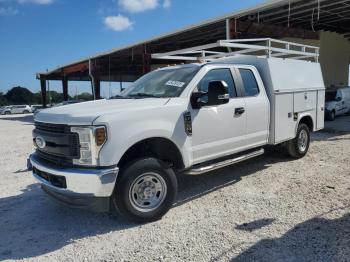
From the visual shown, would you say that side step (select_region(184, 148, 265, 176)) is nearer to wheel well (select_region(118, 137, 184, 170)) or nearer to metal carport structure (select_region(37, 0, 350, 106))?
wheel well (select_region(118, 137, 184, 170))

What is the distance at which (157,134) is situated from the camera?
4.35 m

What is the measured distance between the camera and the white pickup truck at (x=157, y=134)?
154 inches

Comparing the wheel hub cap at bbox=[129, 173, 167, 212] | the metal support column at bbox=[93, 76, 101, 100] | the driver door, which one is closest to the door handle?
the driver door

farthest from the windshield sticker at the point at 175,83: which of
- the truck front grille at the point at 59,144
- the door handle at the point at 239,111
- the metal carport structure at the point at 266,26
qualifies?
the metal carport structure at the point at 266,26

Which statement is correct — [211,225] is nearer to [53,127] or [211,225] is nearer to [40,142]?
[53,127]

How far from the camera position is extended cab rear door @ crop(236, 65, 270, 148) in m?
5.79

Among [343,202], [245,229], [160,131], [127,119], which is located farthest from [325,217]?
[127,119]

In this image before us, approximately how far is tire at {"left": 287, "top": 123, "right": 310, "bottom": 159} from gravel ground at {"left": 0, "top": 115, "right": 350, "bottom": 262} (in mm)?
996

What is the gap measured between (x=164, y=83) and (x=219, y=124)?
42.3 inches

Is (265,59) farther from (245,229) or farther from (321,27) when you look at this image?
(321,27)

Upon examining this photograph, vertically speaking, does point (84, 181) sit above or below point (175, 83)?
below

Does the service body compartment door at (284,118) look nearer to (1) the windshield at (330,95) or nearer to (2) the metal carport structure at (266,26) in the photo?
Answer: (2) the metal carport structure at (266,26)

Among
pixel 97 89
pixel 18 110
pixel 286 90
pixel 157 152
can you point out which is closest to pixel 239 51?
pixel 286 90

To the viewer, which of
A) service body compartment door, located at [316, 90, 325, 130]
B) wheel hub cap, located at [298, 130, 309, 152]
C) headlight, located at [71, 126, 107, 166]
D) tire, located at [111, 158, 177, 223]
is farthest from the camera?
service body compartment door, located at [316, 90, 325, 130]
